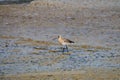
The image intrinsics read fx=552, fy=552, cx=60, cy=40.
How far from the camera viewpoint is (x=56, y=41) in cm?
1731

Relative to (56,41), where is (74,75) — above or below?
above

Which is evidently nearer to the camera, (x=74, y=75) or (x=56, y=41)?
(x=74, y=75)

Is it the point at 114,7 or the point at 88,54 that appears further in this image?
the point at 114,7

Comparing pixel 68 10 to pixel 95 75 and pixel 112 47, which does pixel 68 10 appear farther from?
A: pixel 95 75

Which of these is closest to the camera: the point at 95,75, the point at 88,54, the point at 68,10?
the point at 95,75

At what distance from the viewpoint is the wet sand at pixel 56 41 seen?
41.4 feet

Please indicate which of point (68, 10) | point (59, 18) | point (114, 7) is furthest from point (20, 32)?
point (114, 7)

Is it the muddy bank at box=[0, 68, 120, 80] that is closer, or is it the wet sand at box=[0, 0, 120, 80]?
the muddy bank at box=[0, 68, 120, 80]

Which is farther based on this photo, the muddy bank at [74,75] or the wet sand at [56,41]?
the wet sand at [56,41]

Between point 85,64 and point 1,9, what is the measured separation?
11999mm

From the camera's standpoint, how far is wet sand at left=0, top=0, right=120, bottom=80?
12.6m

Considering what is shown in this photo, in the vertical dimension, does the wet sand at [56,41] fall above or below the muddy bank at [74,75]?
below

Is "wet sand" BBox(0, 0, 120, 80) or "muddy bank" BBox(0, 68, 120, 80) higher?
"muddy bank" BBox(0, 68, 120, 80)

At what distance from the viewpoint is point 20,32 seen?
19172mm
